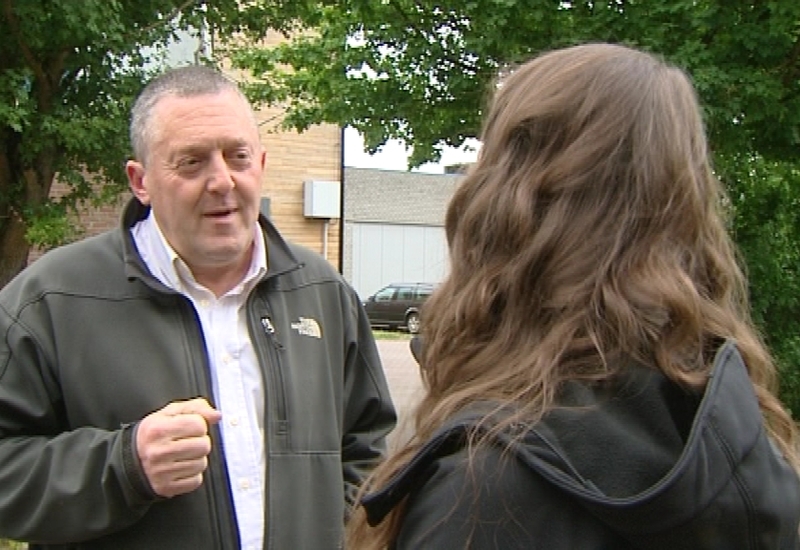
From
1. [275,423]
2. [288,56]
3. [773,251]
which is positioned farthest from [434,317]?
[288,56]

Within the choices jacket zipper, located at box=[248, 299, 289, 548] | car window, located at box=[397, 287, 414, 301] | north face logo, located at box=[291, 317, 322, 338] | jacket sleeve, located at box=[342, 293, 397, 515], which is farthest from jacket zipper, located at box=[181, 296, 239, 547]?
car window, located at box=[397, 287, 414, 301]

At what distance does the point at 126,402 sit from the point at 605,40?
15.5ft

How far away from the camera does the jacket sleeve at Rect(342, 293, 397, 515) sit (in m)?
2.62

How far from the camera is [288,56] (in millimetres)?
8805

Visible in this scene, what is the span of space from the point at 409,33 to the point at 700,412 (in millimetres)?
6376

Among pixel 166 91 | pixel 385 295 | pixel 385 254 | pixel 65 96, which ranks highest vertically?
pixel 65 96

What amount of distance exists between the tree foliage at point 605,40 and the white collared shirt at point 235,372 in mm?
3209

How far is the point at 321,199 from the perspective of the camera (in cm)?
1748

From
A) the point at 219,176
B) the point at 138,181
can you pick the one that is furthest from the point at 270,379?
the point at 138,181

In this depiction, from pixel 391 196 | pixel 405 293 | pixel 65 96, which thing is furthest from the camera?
pixel 391 196

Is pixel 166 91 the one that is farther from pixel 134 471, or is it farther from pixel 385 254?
pixel 385 254

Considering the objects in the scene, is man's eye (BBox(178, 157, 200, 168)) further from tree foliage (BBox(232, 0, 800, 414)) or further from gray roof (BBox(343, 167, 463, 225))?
gray roof (BBox(343, 167, 463, 225))

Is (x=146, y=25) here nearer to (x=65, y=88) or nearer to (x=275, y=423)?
(x=65, y=88)

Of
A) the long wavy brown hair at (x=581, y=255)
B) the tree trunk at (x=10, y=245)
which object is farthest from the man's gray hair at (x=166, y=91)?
the tree trunk at (x=10, y=245)
